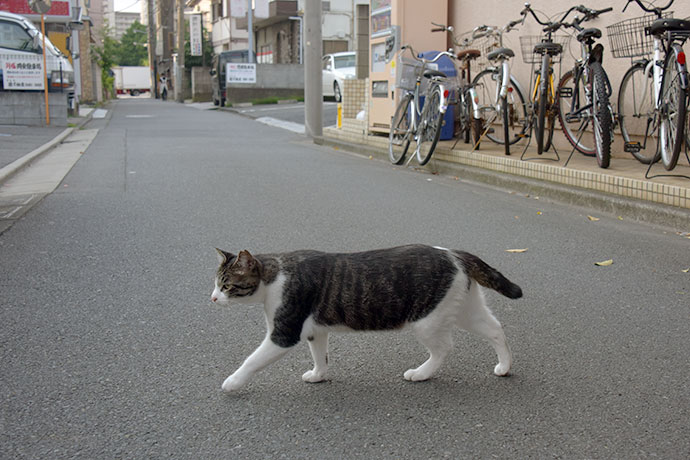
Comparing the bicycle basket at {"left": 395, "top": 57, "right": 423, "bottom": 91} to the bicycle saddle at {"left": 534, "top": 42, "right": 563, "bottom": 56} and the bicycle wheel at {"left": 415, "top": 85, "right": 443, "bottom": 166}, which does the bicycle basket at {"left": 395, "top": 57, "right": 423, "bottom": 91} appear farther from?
the bicycle saddle at {"left": 534, "top": 42, "right": 563, "bottom": 56}

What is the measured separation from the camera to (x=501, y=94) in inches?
312

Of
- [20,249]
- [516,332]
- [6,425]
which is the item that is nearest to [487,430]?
[516,332]

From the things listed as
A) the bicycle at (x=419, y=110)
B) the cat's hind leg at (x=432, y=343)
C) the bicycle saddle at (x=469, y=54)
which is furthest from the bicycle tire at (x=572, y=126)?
the cat's hind leg at (x=432, y=343)

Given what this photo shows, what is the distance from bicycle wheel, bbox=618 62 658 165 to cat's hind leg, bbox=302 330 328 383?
5276 mm

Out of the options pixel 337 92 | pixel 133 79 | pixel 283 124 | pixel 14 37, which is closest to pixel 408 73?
pixel 283 124

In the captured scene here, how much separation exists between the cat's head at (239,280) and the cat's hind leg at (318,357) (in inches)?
11.7

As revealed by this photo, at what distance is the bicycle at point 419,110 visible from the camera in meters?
8.70

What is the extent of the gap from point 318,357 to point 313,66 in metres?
12.5

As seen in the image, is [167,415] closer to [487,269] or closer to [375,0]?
[487,269]

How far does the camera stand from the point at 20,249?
5062mm

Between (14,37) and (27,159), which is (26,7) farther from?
(27,159)

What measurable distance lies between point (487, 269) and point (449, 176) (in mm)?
6019

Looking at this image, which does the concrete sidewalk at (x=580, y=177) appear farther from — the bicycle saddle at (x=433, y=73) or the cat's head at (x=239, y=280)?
the cat's head at (x=239, y=280)

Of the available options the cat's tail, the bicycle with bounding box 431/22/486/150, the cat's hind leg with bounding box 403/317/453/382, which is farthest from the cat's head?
the bicycle with bounding box 431/22/486/150
